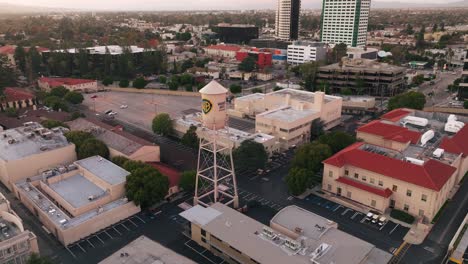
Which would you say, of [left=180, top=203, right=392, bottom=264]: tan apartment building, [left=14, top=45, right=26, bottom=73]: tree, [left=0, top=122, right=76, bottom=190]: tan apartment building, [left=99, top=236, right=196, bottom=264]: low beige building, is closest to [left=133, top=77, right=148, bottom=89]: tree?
[left=14, top=45, right=26, bottom=73]: tree

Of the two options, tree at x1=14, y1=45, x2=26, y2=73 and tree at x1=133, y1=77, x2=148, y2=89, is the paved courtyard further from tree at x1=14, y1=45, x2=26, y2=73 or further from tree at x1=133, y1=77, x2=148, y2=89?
tree at x1=14, y1=45, x2=26, y2=73

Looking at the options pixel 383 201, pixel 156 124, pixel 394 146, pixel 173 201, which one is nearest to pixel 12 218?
pixel 173 201

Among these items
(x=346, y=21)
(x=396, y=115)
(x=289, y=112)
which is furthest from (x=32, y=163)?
(x=346, y=21)

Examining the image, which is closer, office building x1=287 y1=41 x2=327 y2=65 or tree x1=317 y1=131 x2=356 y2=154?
tree x1=317 y1=131 x2=356 y2=154

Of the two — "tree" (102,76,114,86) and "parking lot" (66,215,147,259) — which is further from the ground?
"tree" (102,76,114,86)

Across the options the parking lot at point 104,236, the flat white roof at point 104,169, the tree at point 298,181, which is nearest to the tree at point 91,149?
the flat white roof at point 104,169

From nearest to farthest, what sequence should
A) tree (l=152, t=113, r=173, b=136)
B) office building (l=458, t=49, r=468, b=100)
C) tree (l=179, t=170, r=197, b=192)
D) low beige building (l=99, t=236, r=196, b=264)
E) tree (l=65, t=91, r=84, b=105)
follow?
low beige building (l=99, t=236, r=196, b=264), tree (l=179, t=170, r=197, b=192), tree (l=152, t=113, r=173, b=136), tree (l=65, t=91, r=84, b=105), office building (l=458, t=49, r=468, b=100)

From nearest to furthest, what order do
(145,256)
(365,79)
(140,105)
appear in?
(145,256) → (140,105) → (365,79)

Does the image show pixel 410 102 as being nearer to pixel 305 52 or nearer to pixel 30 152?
pixel 305 52
